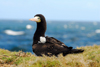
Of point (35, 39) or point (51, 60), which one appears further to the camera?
point (35, 39)

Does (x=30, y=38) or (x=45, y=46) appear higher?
(x=30, y=38)

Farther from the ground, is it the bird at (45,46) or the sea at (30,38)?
the sea at (30,38)

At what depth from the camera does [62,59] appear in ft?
19.0

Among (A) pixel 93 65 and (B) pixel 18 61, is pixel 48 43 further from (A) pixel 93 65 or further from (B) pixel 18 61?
(A) pixel 93 65

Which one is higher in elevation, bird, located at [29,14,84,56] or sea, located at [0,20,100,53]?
sea, located at [0,20,100,53]

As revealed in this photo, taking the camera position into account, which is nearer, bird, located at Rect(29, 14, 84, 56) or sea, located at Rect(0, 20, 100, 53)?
bird, located at Rect(29, 14, 84, 56)

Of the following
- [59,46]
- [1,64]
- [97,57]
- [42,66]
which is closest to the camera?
[42,66]

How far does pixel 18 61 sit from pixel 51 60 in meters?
1.80

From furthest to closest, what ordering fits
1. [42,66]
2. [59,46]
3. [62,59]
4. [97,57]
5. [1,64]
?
1. [97,57]
2. [59,46]
3. [1,64]
4. [62,59]
5. [42,66]

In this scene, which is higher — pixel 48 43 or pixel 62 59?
pixel 48 43

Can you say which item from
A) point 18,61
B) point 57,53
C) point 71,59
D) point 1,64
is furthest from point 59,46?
point 1,64

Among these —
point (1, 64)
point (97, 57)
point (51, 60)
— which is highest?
point (97, 57)

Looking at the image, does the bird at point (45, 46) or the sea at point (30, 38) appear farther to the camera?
the sea at point (30, 38)

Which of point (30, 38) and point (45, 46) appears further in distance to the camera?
point (30, 38)
